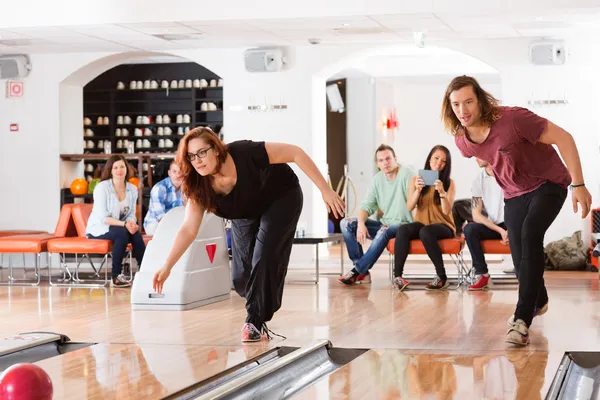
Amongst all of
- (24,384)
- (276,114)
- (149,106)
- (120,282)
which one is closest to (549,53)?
(276,114)

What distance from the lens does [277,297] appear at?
4934mm

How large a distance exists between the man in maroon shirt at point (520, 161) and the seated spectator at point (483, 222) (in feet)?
9.23

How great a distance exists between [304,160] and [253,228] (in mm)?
592

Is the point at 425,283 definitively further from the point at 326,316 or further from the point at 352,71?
the point at 352,71

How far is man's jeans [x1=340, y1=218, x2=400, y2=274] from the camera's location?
26.1 feet

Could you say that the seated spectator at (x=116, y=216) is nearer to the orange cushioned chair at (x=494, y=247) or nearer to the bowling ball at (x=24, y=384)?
the orange cushioned chair at (x=494, y=247)

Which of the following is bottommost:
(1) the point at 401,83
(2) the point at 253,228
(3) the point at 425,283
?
(3) the point at 425,283

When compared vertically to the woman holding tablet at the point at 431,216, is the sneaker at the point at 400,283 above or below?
below

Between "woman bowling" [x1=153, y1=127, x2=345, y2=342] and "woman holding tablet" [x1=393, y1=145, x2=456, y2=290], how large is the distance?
2.90 m

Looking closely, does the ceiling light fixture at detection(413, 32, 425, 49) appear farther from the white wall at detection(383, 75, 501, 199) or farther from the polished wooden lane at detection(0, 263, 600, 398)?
the white wall at detection(383, 75, 501, 199)

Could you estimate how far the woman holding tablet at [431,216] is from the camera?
7.73 metres

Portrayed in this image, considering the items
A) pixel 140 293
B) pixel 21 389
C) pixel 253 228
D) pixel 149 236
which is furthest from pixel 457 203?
pixel 21 389

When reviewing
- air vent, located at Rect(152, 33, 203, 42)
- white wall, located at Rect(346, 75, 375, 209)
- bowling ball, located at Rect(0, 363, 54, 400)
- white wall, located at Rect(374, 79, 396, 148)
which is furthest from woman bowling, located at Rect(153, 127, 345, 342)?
white wall, located at Rect(374, 79, 396, 148)

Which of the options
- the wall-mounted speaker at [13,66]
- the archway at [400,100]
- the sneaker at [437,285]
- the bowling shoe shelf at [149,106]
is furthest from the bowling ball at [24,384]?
the bowling shoe shelf at [149,106]
